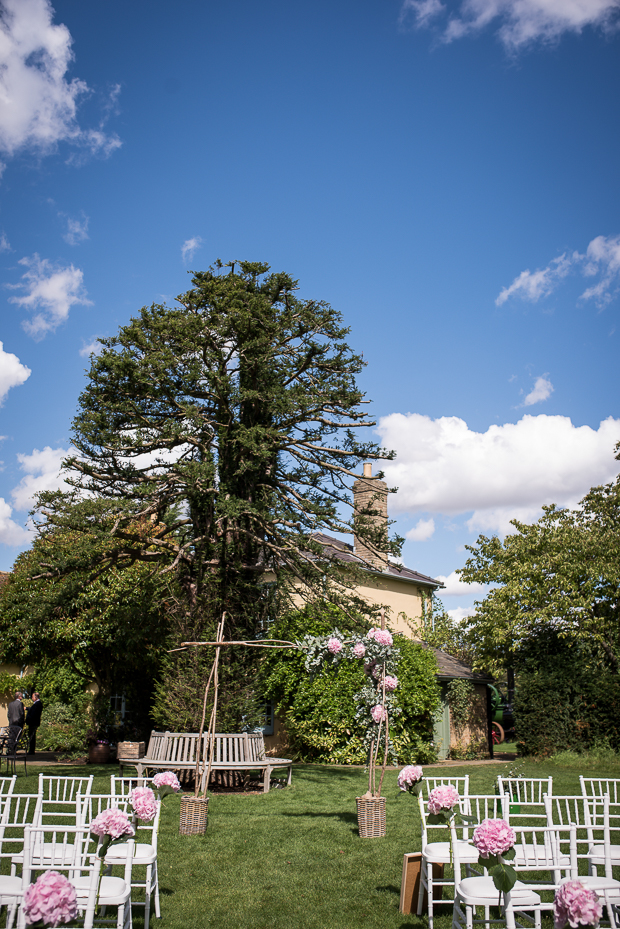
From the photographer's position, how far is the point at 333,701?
17.0 metres

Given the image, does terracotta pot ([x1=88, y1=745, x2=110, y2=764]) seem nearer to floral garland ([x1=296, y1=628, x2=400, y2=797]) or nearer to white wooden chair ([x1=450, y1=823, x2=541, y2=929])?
floral garland ([x1=296, y1=628, x2=400, y2=797])

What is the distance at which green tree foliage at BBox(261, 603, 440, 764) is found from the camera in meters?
17.0

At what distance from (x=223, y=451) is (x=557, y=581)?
11.5 m

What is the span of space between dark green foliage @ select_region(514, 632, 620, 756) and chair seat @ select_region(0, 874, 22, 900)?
1671 cm

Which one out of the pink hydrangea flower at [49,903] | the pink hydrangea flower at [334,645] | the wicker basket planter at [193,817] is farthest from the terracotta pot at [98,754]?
the pink hydrangea flower at [49,903]

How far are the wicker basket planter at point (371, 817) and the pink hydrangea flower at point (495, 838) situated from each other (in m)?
5.73

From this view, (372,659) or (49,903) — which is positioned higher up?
(372,659)

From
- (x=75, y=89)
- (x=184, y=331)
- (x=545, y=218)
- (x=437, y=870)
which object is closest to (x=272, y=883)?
(x=437, y=870)

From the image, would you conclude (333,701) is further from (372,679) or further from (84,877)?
(84,877)

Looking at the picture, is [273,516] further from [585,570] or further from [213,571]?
[585,570]

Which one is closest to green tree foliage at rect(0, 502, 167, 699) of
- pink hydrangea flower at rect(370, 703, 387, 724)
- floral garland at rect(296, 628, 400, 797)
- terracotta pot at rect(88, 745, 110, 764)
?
terracotta pot at rect(88, 745, 110, 764)

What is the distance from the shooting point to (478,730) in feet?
71.6

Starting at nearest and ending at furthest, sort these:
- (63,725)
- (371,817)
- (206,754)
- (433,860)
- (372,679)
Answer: (433,860), (371,817), (372,679), (206,754), (63,725)

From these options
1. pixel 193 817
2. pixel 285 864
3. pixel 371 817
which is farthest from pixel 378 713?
pixel 193 817
